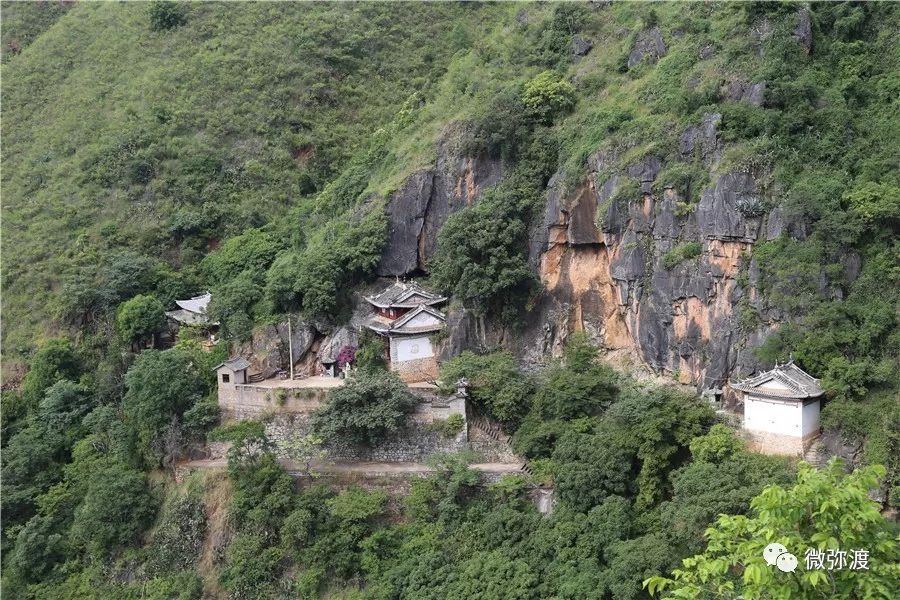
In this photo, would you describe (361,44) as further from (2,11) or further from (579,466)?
(579,466)

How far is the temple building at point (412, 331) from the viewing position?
82.8ft

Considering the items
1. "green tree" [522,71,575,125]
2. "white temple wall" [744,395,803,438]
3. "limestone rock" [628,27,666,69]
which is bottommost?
"white temple wall" [744,395,803,438]

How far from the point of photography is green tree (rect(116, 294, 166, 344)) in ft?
94.7

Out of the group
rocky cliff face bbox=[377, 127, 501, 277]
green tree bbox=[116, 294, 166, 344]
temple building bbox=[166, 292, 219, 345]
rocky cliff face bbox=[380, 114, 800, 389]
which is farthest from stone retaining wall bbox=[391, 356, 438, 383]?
green tree bbox=[116, 294, 166, 344]

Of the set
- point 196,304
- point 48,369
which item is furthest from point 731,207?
point 48,369

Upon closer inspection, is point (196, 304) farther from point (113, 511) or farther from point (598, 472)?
point (598, 472)

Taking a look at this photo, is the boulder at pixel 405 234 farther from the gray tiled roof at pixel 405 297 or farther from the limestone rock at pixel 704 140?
the limestone rock at pixel 704 140

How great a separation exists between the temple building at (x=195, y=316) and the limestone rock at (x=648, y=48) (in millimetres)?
17559

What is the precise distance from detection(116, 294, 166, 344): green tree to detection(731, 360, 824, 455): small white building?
67.7ft

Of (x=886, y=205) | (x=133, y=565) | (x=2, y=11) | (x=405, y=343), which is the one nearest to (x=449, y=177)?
(x=405, y=343)

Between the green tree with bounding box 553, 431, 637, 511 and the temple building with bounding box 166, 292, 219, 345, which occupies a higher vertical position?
the temple building with bounding box 166, 292, 219, 345

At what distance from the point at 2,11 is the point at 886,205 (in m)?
52.8

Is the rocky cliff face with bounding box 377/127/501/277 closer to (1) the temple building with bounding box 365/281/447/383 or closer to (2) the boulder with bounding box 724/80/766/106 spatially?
(1) the temple building with bounding box 365/281/447/383

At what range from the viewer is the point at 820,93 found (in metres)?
21.3
